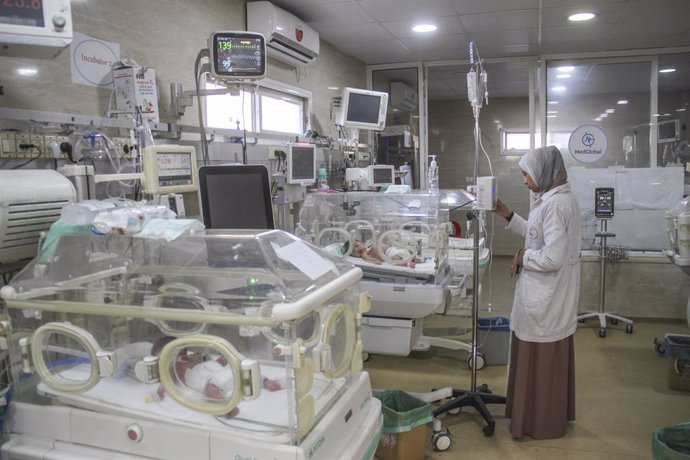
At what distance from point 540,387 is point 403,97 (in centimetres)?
458

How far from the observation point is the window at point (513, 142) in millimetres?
8789

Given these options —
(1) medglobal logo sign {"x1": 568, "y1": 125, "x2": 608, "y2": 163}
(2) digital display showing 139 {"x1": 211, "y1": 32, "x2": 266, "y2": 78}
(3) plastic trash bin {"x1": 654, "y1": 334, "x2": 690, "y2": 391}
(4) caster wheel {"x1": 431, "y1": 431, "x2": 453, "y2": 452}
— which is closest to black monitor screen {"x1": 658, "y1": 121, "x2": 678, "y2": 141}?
(1) medglobal logo sign {"x1": 568, "y1": 125, "x2": 608, "y2": 163}

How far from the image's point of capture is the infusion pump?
1.63 m

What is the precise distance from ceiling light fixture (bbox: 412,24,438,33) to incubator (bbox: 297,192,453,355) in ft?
6.21

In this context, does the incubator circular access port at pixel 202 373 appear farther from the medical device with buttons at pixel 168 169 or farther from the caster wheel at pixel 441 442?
the caster wheel at pixel 441 442

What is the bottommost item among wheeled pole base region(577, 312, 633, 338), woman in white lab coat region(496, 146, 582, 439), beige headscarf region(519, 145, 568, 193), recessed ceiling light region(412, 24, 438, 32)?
wheeled pole base region(577, 312, 633, 338)

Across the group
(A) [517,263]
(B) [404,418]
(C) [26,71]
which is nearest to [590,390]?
(A) [517,263]

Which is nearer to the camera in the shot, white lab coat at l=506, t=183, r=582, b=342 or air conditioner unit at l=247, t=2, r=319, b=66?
white lab coat at l=506, t=183, r=582, b=342

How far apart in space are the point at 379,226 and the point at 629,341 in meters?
2.61

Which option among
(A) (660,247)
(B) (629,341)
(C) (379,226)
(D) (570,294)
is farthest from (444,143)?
(D) (570,294)

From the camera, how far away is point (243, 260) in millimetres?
1642

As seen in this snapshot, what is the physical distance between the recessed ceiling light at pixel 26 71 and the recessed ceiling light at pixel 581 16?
162 inches

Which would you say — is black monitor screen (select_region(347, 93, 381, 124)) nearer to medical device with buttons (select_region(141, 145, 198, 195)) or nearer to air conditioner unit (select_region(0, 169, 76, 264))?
medical device with buttons (select_region(141, 145, 198, 195))

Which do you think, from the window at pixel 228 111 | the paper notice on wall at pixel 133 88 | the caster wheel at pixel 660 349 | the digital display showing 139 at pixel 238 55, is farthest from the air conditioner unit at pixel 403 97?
the paper notice on wall at pixel 133 88
